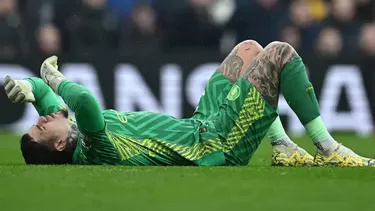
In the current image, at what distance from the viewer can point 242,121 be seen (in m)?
7.95

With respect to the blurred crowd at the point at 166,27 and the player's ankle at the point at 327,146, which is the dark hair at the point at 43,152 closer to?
the player's ankle at the point at 327,146

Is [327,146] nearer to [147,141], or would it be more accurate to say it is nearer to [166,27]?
[147,141]

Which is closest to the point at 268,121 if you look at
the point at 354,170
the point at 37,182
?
the point at 354,170

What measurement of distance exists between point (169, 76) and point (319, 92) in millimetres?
2292

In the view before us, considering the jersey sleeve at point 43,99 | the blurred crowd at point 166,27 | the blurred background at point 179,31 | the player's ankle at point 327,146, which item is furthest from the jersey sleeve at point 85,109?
the blurred crowd at point 166,27

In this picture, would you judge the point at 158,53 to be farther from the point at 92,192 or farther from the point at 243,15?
the point at 92,192

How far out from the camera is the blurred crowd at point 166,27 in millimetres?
16406

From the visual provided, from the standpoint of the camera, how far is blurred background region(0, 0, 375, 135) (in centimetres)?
1551

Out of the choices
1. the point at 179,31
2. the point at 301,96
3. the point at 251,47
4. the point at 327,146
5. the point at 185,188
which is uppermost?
the point at 251,47

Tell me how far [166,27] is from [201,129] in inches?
349

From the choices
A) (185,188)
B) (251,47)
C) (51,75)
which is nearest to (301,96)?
(251,47)

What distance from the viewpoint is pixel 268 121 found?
7.94 meters

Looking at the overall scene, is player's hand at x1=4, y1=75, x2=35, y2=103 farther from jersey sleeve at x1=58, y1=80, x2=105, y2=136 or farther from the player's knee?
the player's knee

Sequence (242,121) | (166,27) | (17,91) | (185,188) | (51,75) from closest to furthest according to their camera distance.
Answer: (185,188), (17,91), (51,75), (242,121), (166,27)
